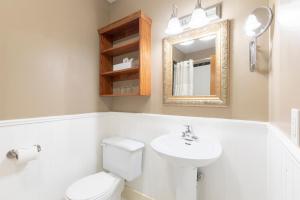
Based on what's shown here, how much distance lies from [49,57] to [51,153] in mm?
943

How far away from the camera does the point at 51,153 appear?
157 cm

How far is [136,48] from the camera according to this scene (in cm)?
184

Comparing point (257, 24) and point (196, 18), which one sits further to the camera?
point (196, 18)

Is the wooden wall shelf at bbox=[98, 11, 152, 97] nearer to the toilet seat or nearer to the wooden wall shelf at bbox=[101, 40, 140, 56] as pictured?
the wooden wall shelf at bbox=[101, 40, 140, 56]

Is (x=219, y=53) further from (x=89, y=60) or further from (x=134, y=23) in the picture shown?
(x=89, y=60)

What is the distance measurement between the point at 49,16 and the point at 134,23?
0.84 meters

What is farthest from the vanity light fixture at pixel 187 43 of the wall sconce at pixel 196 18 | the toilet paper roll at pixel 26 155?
the toilet paper roll at pixel 26 155

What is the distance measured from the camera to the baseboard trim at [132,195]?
1.77 m

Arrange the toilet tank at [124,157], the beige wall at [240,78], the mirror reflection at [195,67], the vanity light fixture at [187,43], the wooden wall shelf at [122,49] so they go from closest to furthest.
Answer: the beige wall at [240,78] → the mirror reflection at [195,67] → the vanity light fixture at [187,43] → the toilet tank at [124,157] → the wooden wall shelf at [122,49]

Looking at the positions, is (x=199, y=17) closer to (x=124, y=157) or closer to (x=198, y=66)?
(x=198, y=66)

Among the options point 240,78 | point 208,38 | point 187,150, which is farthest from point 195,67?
point 187,150

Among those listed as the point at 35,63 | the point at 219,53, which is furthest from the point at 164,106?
the point at 35,63

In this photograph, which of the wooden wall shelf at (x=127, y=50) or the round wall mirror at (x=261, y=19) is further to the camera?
the wooden wall shelf at (x=127, y=50)

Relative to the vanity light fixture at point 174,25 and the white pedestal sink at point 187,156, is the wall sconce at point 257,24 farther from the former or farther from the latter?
the white pedestal sink at point 187,156
